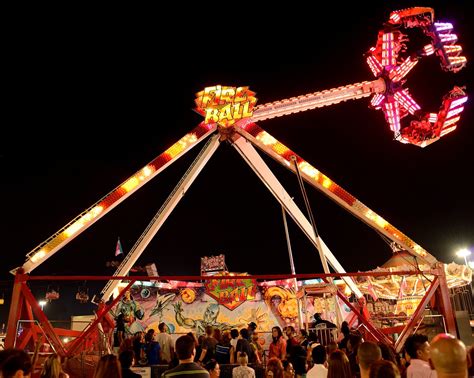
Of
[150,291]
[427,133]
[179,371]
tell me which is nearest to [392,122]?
[427,133]

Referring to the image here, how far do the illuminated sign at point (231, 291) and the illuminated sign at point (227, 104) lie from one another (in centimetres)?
1262

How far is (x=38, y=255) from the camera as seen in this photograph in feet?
37.3

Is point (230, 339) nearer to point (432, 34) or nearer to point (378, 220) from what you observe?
point (378, 220)

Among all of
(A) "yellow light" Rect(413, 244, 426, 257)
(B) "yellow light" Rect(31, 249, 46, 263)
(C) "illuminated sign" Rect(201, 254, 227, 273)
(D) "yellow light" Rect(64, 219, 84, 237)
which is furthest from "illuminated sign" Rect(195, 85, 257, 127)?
(C) "illuminated sign" Rect(201, 254, 227, 273)

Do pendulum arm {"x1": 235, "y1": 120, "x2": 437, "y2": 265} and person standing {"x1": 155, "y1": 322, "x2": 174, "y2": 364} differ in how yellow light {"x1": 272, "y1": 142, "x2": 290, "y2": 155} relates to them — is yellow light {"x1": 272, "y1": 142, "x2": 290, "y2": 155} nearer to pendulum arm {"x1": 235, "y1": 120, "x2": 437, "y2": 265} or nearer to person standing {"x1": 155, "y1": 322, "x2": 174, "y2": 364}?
pendulum arm {"x1": 235, "y1": 120, "x2": 437, "y2": 265}

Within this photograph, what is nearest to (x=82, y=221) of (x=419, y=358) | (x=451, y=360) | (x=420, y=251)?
(x=419, y=358)

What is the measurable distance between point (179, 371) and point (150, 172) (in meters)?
10.5

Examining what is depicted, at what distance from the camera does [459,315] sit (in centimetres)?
1166

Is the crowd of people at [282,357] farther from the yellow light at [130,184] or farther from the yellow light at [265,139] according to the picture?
the yellow light at [265,139]

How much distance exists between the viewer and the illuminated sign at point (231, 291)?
24.9 meters

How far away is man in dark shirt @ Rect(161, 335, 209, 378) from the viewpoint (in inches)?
178

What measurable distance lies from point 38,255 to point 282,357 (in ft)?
24.2

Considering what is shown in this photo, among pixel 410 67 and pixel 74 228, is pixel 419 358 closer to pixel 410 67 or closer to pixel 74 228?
pixel 74 228

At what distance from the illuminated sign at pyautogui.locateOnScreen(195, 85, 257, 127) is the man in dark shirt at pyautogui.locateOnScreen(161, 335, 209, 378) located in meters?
11.6
